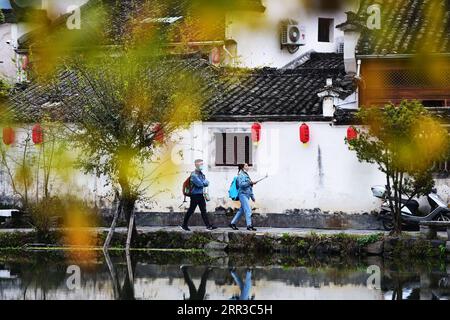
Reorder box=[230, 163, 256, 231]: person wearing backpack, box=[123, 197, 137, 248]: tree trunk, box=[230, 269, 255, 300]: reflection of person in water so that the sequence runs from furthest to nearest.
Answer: box=[230, 163, 256, 231]: person wearing backpack
box=[123, 197, 137, 248]: tree trunk
box=[230, 269, 255, 300]: reflection of person in water

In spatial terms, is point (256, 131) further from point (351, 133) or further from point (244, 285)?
point (244, 285)

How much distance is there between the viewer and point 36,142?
982 inches

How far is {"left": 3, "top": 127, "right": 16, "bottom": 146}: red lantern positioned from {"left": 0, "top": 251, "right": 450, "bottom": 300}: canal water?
5131mm

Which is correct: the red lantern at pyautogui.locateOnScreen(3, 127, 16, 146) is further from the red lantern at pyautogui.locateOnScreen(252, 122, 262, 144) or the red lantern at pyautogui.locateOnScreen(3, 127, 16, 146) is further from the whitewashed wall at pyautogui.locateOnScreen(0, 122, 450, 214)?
the red lantern at pyautogui.locateOnScreen(252, 122, 262, 144)

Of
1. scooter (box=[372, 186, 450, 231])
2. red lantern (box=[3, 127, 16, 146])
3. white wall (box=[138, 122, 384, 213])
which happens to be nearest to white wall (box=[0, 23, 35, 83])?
red lantern (box=[3, 127, 16, 146])

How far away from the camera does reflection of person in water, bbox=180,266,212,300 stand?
1365 cm

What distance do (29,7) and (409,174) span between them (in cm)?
1652

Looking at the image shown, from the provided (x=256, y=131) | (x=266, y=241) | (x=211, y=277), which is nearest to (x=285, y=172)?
(x=256, y=131)

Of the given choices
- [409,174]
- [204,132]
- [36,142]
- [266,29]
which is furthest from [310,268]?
[266,29]

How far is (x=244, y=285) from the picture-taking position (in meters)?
15.3

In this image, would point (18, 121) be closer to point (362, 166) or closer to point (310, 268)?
point (362, 166)

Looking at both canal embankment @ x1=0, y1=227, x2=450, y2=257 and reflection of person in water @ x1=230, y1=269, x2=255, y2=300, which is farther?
canal embankment @ x1=0, y1=227, x2=450, y2=257

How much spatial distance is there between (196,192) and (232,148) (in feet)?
7.61

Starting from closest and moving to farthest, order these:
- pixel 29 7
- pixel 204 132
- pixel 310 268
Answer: pixel 29 7 < pixel 310 268 < pixel 204 132
